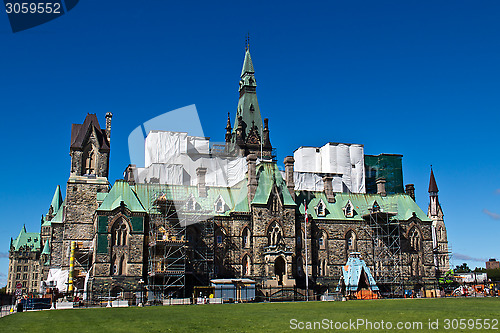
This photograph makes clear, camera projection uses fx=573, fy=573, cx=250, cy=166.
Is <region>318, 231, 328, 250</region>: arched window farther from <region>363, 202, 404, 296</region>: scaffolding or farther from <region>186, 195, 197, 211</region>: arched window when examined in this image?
<region>186, 195, 197, 211</region>: arched window

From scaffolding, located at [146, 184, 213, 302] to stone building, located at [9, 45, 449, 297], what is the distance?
119 millimetres

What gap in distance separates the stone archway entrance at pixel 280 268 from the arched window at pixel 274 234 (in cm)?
235

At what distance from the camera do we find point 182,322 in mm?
28250

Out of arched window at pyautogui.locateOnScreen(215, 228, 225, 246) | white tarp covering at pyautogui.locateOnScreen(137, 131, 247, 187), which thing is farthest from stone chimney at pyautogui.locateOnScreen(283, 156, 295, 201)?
white tarp covering at pyautogui.locateOnScreen(137, 131, 247, 187)

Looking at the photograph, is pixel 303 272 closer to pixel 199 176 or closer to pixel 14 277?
pixel 199 176

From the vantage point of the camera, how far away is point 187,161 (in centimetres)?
9000

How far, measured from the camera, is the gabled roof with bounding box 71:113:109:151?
73.1m

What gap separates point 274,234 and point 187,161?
27.5 metres

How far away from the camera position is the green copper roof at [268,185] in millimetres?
68062

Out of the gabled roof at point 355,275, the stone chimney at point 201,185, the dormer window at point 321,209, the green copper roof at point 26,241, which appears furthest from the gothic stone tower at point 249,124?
the green copper roof at point 26,241

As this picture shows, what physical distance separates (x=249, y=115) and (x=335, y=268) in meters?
39.6

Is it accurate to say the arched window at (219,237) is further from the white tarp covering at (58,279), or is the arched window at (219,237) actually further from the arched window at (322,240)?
the white tarp covering at (58,279)

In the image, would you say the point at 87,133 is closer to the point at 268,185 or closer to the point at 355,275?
the point at 268,185

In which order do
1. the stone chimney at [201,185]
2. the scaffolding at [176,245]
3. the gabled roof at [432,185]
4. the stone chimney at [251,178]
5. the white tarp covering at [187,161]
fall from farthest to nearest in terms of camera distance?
the gabled roof at [432,185] < the white tarp covering at [187,161] < the stone chimney at [201,185] < the stone chimney at [251,178] < the scaffolding at [176,245]
